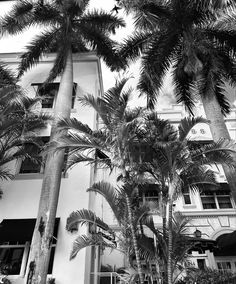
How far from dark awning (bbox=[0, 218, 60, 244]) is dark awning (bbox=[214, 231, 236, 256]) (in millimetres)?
9584

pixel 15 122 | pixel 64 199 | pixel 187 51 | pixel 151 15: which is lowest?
pixel 64 199

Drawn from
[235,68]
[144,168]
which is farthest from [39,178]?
[235,68]

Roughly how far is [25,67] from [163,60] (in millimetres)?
6784

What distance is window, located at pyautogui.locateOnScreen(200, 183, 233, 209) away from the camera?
50.4 feet

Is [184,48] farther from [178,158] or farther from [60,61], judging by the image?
[60,61]

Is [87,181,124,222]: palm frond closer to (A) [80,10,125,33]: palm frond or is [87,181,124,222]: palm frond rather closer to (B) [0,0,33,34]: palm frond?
(A) [80,10,125,33]: palm frond

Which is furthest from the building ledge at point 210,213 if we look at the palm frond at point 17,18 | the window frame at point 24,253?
the palm frond at point 17,18

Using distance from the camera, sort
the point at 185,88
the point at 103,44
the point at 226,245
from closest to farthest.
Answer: the point at 185,88 → the point at 103,44 → the point at 226,245

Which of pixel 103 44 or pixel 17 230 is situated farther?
pixel 103 44

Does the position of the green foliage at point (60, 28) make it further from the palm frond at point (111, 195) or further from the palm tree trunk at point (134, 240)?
the palm tree trunk at point (134, 240)

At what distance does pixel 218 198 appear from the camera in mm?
15656

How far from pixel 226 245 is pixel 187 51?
11.0 m

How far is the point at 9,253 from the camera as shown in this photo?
9180mm

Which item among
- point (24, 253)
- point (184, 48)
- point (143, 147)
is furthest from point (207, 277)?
point (184, 48)
